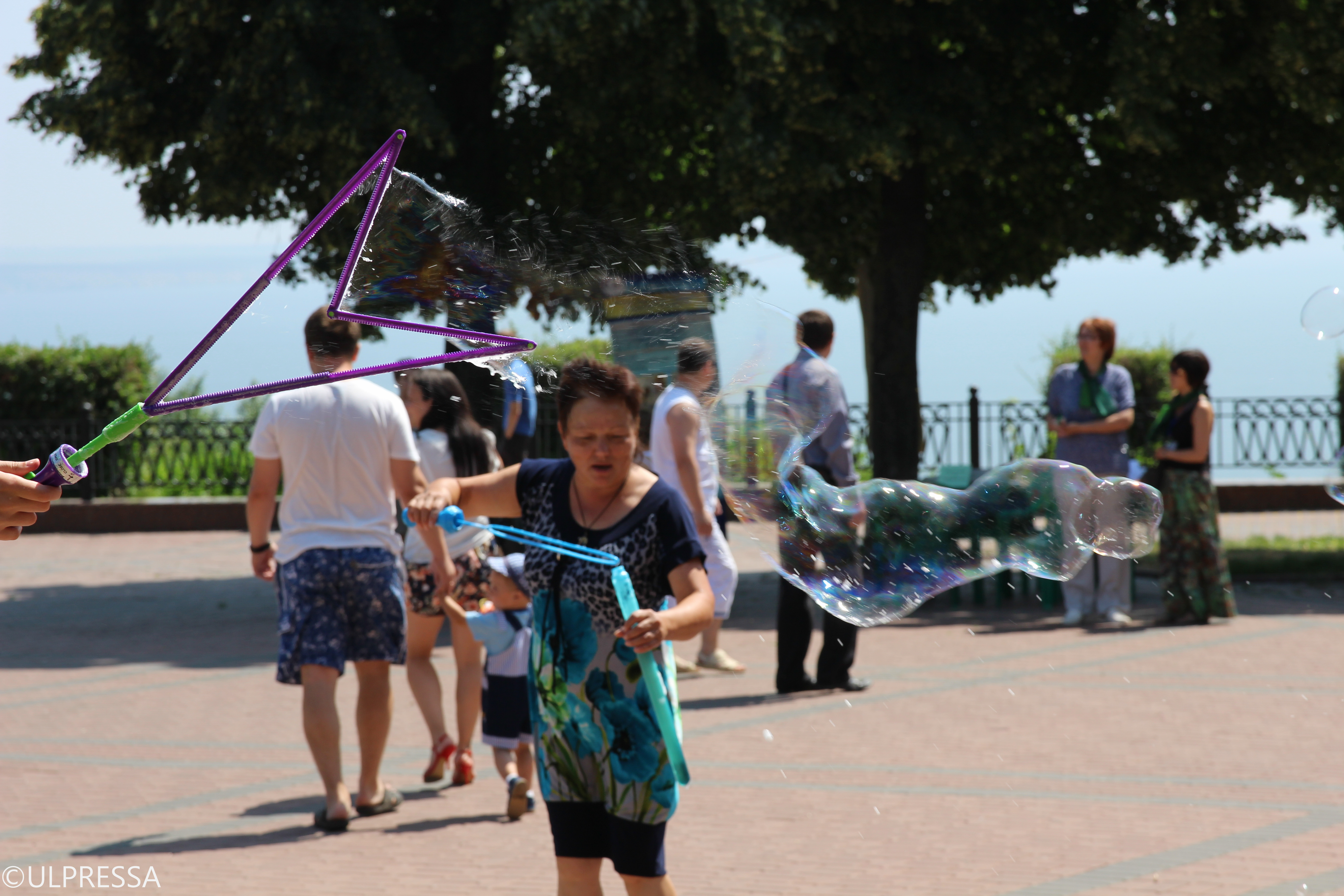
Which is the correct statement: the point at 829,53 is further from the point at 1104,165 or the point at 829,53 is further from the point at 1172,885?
the point at 1172,885

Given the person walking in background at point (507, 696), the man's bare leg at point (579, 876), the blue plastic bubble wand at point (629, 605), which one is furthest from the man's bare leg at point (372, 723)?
the blue plastic bubble wand at point (629, 605)

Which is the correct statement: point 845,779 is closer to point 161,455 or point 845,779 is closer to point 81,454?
point 81,454

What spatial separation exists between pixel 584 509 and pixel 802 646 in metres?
4.35

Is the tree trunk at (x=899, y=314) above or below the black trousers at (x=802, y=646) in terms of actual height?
above

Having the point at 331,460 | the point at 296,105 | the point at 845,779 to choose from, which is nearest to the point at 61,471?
the point at 331,460

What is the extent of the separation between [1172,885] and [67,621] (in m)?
9.94

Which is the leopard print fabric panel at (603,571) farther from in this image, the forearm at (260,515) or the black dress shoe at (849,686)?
the black dress shoe at (849,686)

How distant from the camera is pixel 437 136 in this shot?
12.0m

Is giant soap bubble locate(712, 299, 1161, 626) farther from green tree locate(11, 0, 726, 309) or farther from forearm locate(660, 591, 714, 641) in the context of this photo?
green tree locate(11, 0, 726, 309)

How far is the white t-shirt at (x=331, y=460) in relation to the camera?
5.34 m

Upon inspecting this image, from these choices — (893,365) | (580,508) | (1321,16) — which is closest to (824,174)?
(893,365)

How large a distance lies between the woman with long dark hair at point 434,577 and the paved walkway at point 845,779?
0.23m

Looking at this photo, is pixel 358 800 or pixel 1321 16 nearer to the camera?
pixel 358 800

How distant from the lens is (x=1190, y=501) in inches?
399
